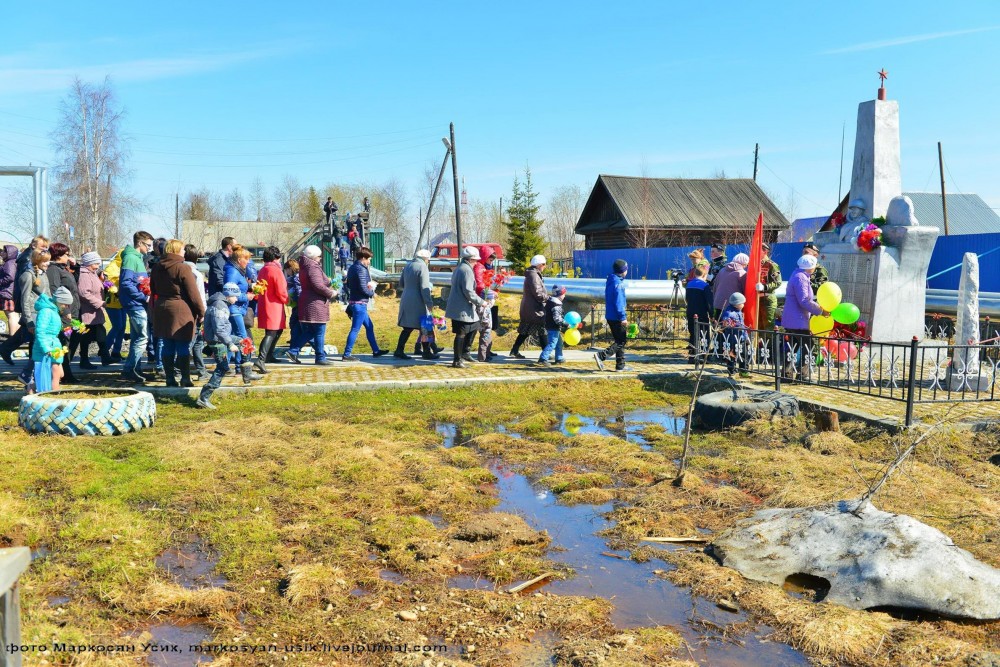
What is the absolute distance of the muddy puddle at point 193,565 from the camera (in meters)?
4.30

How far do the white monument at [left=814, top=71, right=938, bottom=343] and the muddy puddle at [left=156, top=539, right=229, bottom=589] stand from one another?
1020 cm

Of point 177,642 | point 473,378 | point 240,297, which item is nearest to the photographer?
point 177,642

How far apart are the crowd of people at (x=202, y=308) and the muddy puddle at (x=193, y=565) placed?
4340 mm

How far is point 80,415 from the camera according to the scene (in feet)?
23.9

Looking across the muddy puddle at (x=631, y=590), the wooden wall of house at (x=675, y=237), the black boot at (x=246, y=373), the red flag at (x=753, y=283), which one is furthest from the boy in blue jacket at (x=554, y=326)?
the wooden wall of house at (x=675, y=237)

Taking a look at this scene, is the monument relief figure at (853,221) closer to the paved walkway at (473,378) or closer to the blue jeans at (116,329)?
the paved walkway at (473,378)

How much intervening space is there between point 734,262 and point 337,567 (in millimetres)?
8636

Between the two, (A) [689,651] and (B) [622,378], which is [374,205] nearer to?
(B) [622,378]

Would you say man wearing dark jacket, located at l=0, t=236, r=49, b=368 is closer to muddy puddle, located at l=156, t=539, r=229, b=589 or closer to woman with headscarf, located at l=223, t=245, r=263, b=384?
woman with headscarf, located at l=223, t=245, r=263, b=384

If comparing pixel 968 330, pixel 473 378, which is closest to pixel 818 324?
pixel 968 330

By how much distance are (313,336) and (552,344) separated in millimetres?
3633

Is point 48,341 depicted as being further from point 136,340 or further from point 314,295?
point 314,295

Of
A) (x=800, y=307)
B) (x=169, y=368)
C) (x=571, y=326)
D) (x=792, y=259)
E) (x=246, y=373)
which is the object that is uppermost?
(x=792, y=259)

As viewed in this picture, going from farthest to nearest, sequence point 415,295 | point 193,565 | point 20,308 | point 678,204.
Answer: point 678,204 < point 415,295 < point 20,308 < point 193,565
